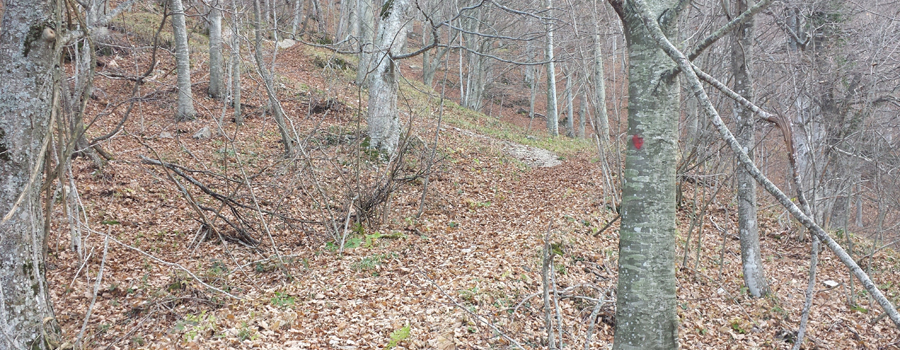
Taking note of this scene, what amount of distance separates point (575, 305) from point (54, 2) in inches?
189

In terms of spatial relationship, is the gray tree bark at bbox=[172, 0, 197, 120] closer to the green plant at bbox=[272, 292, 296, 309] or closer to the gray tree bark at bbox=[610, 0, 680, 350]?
the green plant at bbox=[272, 292, 296, 309]

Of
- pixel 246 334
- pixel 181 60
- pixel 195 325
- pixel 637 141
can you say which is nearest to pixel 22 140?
pixel 195 325

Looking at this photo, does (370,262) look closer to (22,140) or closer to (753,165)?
(22,140)

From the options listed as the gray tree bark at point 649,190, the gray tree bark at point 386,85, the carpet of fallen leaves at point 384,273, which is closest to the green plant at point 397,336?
the carpet of fallen leaves at point 384,273

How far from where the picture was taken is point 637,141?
2494 millimetres

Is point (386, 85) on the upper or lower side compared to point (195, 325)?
upper

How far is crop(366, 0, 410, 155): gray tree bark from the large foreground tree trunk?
511cm

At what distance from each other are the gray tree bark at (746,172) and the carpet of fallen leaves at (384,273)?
28 cm

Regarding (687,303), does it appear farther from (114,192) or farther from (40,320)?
(114,192)

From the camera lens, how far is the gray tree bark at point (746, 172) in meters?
4.83

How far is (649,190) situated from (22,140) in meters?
3.66

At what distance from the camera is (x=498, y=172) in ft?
33.2

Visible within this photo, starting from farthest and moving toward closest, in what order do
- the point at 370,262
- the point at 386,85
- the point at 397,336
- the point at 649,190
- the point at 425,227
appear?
1. the point at 386,85
2. the point at 425,227
3. the point at 370,262
4. the point at 397,336
5. the point at 649,190

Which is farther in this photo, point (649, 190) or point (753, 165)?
point (649, 190)
